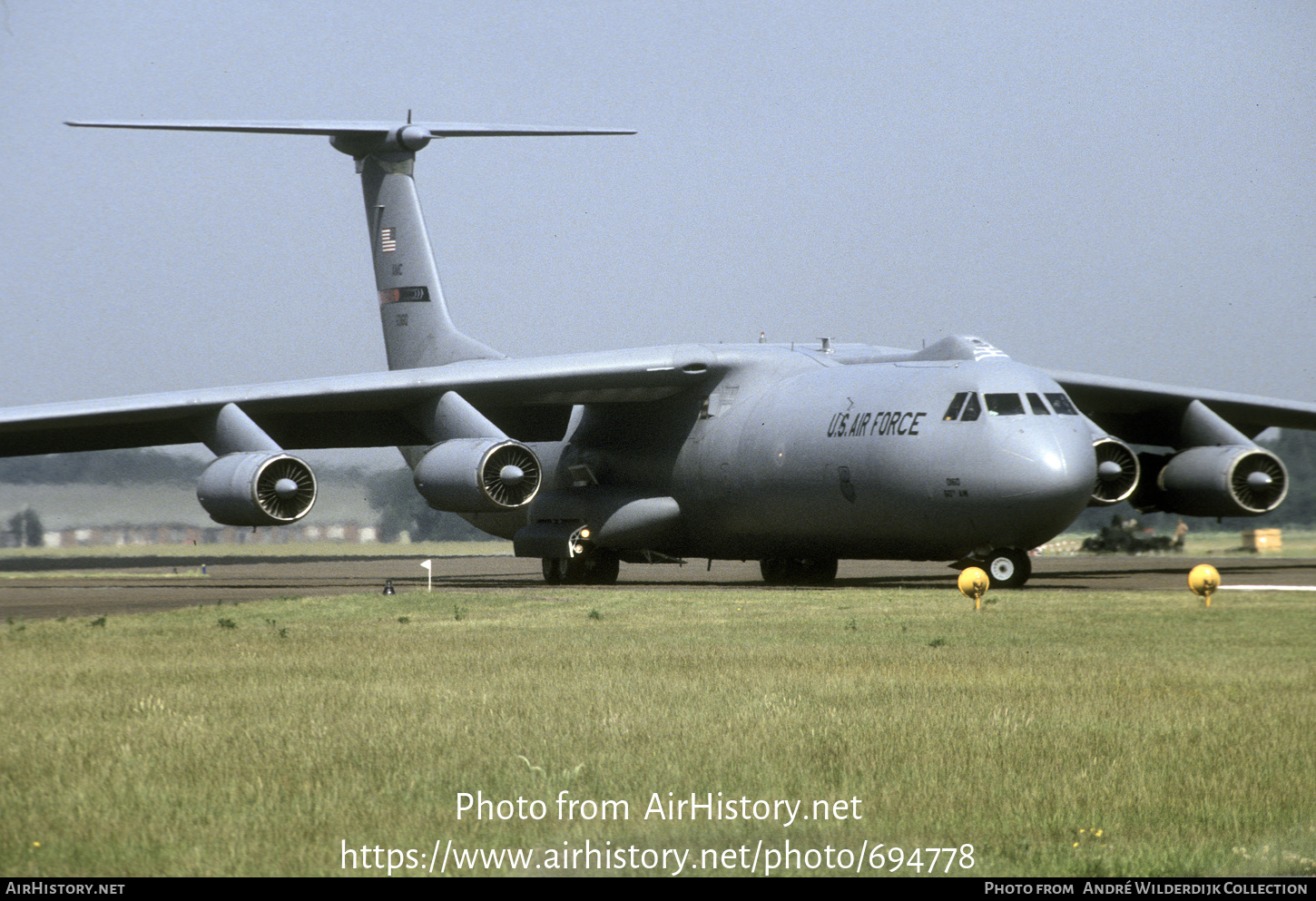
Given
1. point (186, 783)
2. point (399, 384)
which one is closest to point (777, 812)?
point (186, 783)

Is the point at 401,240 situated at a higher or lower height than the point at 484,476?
higher

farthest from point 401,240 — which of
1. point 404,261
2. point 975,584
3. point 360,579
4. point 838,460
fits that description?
point 975,584

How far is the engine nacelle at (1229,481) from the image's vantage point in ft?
87.4

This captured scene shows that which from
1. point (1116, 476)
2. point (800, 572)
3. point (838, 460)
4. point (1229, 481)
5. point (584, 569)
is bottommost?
point (584, 569)

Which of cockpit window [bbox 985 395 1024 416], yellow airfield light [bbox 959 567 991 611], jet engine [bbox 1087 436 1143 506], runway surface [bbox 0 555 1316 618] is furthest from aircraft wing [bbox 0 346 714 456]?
yellow airfield light [bbox 959 567 991 611]

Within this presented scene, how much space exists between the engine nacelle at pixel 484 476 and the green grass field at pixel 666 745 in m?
9.26

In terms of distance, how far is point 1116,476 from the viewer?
26.0m

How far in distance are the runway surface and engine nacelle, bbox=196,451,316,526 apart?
3.83 ft

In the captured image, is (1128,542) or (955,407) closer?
(955,407)

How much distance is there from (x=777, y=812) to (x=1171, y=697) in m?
4.15

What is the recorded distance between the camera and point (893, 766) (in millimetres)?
7375

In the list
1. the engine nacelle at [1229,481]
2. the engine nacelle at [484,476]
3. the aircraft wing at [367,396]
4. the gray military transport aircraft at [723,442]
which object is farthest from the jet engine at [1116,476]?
the engine nacelle at [484,476]

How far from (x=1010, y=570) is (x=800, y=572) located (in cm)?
550

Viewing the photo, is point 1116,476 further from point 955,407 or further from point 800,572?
point 955,407
